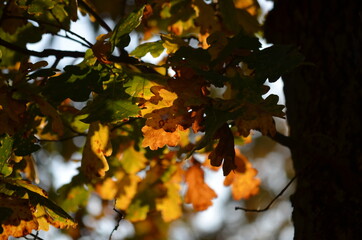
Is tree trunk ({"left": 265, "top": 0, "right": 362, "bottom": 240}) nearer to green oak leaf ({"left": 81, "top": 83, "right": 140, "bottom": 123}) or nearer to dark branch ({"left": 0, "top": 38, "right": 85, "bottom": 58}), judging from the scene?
green oak leaf ({"left": 81, "top": 83, "right": 140, "bottom": 123})

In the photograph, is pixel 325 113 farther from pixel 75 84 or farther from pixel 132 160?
pixel 75 84

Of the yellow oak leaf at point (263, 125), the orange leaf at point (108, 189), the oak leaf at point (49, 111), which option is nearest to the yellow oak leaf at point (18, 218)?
the oak leaf at point (49, 111)

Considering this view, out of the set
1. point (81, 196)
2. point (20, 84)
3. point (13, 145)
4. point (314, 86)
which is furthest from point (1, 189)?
point (314, 86)

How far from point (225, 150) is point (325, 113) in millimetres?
774

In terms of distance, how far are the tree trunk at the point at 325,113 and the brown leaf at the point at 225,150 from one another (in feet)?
1.31

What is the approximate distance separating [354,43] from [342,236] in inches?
34.5

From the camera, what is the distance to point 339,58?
227 centimetres

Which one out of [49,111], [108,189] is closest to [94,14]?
[49,111]

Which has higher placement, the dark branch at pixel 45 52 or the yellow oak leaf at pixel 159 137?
the dark branch at pixel 45 52

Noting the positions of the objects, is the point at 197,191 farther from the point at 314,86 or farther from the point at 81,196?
the point at 314,86

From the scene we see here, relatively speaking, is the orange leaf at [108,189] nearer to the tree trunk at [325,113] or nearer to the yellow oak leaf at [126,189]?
the yellow oak leaf at [126,189]

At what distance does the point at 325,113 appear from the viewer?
2170 millimetres

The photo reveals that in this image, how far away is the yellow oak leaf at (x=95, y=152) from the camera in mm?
1865

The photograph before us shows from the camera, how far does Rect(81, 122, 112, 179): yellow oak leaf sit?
1865 millimetres
